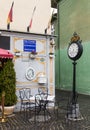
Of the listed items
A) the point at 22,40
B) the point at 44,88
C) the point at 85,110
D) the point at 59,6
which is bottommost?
the point at 85,110

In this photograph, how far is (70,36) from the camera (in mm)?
21719

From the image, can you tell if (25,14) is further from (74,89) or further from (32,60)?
(74,89)

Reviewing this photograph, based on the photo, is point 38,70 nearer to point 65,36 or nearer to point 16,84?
point 16,84

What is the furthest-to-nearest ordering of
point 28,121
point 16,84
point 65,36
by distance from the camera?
1. point 65,36
2. point 16,84
3. point 28,121

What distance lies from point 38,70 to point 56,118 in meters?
3.36

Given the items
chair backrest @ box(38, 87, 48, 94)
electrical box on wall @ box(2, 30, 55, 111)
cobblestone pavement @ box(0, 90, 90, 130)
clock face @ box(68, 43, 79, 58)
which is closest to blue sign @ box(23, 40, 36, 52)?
electrical box on wall @ box(2, 30, 55, 111)

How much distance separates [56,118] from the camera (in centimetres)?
1116

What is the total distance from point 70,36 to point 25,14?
858 centimetres

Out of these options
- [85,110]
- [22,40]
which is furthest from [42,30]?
[85,110]

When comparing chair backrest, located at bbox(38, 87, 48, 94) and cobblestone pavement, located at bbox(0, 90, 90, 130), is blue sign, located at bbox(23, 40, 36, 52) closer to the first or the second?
chair backrest, located at bbox(38, 87, 48, 94)

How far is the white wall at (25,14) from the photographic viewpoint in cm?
1297

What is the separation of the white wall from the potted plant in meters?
1.90

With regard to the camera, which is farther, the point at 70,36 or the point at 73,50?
the point at 70,36

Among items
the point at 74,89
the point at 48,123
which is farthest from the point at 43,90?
the point at 48,123
